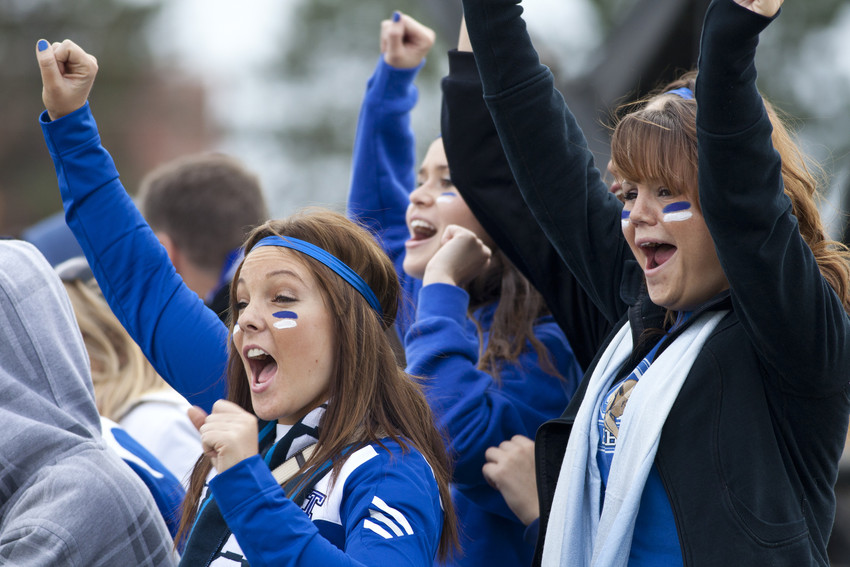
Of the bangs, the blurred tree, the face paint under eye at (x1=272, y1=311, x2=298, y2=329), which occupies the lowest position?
the blurred tree

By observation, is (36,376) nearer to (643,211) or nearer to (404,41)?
(643,211)

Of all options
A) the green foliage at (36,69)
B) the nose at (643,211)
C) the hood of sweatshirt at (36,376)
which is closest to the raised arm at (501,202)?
the nose at (643,211)

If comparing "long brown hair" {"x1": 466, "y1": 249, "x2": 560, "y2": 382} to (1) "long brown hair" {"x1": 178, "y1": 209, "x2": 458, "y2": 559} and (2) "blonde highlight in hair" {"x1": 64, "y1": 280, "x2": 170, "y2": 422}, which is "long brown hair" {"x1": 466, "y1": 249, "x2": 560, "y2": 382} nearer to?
(1) "long brown hair" {"x1": 178, "y1": 209, "x2": 458, "y2": 559}

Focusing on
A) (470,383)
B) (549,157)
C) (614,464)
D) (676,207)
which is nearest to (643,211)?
(676,207)

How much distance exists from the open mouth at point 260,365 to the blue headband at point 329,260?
0.22 metres

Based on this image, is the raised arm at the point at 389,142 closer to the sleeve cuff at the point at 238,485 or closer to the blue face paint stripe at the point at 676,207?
the blue face paint stripe at the point at 676,207

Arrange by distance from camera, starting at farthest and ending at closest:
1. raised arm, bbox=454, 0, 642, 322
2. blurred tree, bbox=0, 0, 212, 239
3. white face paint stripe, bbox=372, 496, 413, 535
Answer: blurred tree, bbox=0, 0, 212, 239
raised arm, bbox=454, 0, 642, 322
white face paint stripe, bbox=372, 496, 413, 535

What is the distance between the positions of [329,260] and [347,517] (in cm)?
54

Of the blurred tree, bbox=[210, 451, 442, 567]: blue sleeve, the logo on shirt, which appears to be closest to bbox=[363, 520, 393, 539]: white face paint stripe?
bbox=[210, 451, 442, 567]: blue sleeve

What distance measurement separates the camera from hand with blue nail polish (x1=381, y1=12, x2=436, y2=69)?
3188 mm

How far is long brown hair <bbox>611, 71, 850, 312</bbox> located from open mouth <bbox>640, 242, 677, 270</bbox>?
0.10 metres

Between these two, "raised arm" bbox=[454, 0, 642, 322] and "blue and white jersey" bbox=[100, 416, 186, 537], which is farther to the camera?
"blue and white jersey" bbox=[100, 416, 186, 537]

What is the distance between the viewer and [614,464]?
1878 millimetres

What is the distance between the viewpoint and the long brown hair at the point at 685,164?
1938 millimetres
